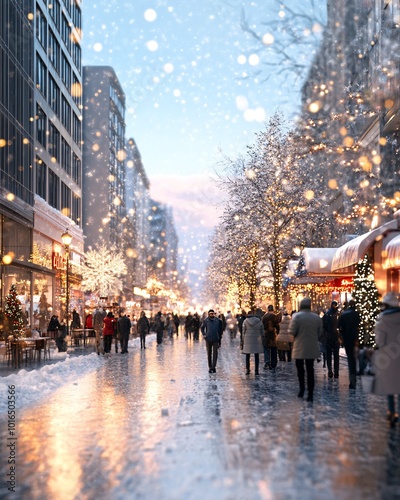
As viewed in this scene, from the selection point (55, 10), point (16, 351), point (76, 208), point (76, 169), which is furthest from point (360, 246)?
point (76, 169)

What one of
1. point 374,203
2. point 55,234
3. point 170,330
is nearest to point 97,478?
point 374,203

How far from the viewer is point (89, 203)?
323 feet

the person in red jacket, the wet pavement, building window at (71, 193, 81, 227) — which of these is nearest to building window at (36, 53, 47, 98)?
building window at (71, 193, 81, 227)

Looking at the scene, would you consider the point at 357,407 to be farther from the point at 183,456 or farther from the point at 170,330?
the point at 170,330

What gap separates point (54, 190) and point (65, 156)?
5.82m

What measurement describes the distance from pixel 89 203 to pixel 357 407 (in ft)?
285

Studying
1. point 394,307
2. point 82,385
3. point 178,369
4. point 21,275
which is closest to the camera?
point 394,307

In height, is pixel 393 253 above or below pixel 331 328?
above

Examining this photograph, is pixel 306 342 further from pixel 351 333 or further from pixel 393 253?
pixel 393 253

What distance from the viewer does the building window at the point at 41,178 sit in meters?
48.4

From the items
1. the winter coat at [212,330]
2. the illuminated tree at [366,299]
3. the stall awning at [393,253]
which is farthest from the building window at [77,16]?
the stall awning at [393,253]

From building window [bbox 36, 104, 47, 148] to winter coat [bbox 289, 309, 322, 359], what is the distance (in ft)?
119

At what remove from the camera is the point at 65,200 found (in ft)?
197

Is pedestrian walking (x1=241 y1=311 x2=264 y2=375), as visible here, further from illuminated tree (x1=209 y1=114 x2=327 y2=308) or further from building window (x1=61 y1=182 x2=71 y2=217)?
building window (x1=61 y1=182 x2=71 y2=217)
